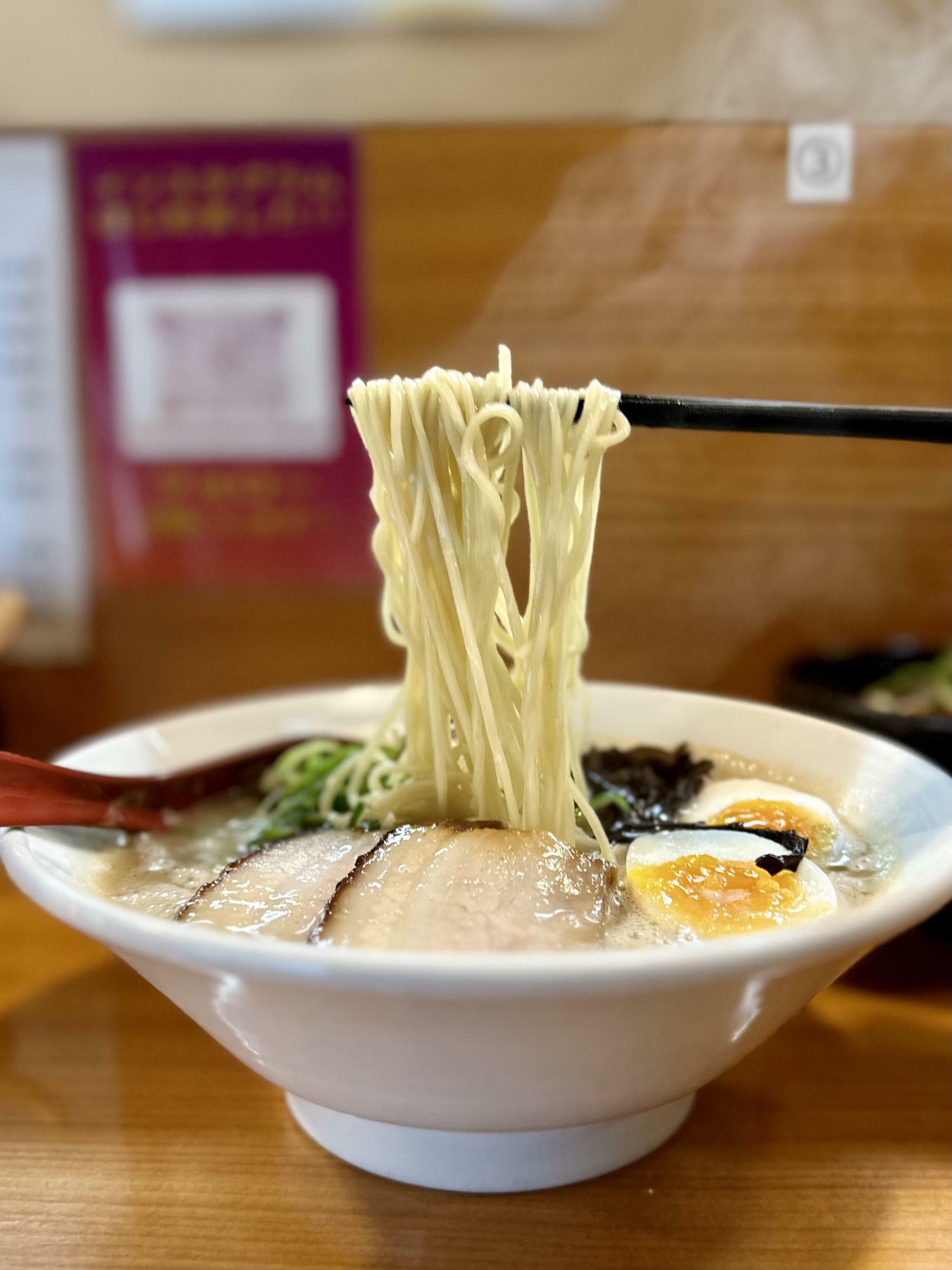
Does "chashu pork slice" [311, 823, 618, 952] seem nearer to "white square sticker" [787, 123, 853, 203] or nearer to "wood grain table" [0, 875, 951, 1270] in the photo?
"wood grain table" [0, 875, 951, 1270]

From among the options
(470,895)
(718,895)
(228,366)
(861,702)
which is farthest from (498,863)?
(228,366)

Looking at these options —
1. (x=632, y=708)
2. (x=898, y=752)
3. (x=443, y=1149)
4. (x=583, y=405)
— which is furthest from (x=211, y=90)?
(x=443, y=1149)

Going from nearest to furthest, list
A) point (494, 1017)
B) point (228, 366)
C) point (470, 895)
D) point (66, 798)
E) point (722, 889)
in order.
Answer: point (494, 1017), point (470, 895), point (722, 889), point (66, 798), point (228, 366)

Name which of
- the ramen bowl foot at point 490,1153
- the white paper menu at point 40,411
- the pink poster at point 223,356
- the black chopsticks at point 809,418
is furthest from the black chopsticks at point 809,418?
the white paper menu at point 40,411

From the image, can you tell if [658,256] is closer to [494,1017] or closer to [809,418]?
[809,418]

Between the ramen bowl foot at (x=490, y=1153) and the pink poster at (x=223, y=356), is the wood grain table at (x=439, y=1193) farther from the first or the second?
the pink poster at (x=223, y=356)
